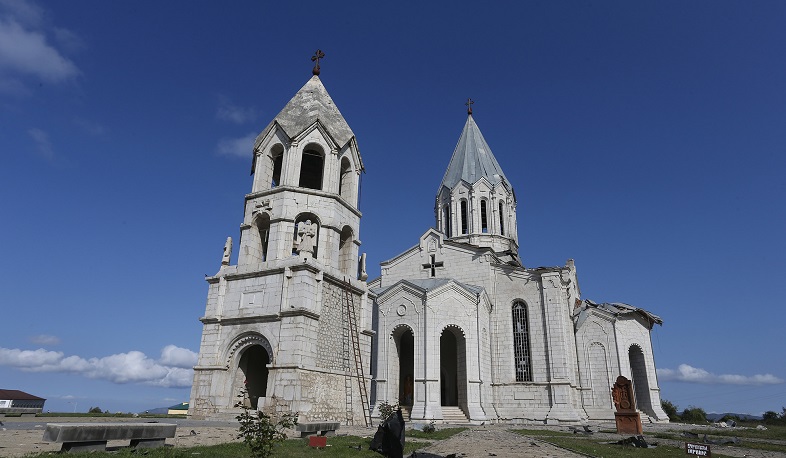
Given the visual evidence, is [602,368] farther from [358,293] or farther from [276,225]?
[276,225]

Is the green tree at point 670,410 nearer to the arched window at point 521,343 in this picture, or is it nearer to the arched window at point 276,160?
the arched window at point 521,343

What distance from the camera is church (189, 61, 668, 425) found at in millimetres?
15336

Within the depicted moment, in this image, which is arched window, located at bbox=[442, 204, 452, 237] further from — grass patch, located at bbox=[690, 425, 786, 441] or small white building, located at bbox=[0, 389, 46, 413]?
small white building, located at bbox=[0, 389, 46, 413]

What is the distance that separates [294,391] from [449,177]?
24.9 m

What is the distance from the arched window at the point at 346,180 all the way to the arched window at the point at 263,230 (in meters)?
3.22

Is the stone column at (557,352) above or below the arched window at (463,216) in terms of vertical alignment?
below

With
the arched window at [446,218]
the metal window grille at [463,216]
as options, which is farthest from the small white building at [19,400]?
the metal window grille at [463,216]

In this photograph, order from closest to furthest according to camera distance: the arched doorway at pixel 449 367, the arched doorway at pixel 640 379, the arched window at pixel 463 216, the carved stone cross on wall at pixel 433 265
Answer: the arched doorway at pixel 449 367 < the arched doorway at pixel 640 379 < the carved stone cross on wall at pixel 433 265 < the arched window at pixel 463 216

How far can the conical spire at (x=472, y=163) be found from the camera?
3500 centimetres

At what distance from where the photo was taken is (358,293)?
18.2 metres

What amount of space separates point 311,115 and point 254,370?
A: 9.99 meters

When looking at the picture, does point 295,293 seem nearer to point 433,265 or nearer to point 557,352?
point 433,265

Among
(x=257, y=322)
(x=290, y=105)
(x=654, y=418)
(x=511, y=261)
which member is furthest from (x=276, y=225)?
(x=654, y=418)

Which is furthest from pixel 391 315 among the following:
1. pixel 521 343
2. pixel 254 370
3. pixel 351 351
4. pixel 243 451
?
pixel 243 451
